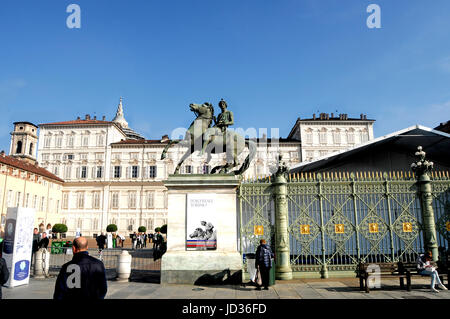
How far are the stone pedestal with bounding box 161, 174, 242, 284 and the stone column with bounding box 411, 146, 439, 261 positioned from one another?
6.46 meters

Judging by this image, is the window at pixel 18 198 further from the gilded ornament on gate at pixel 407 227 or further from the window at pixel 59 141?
the gilded ornament on gate at pixel 407 227

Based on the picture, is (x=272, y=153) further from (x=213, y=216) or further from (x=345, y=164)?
(x=213, y=216)

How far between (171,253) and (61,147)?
52.4m

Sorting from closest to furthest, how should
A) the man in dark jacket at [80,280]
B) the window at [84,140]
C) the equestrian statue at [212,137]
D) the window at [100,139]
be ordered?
the man in dark jacket at [80,280], the equestrian statue at [212,137], the window at [100,139], the window at [84,140]

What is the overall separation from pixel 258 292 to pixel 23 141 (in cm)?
6483

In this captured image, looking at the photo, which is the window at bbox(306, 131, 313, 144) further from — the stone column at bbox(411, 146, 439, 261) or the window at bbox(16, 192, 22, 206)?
the stone column at bbox(411, 146, 439, 261)

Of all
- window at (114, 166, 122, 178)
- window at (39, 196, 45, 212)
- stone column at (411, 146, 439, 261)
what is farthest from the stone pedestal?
window at (114, 166, 122, 178)

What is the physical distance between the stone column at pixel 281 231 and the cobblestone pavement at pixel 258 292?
0.47m

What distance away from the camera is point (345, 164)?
53.1 feet

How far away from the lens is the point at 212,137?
35.0 feet

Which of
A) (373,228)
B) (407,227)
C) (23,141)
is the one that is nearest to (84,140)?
(23,141)

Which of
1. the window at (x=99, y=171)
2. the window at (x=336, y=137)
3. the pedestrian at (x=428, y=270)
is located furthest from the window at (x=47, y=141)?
the pedestrian at (x=428, y=270)

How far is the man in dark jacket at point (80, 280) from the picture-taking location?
351 centimetres
